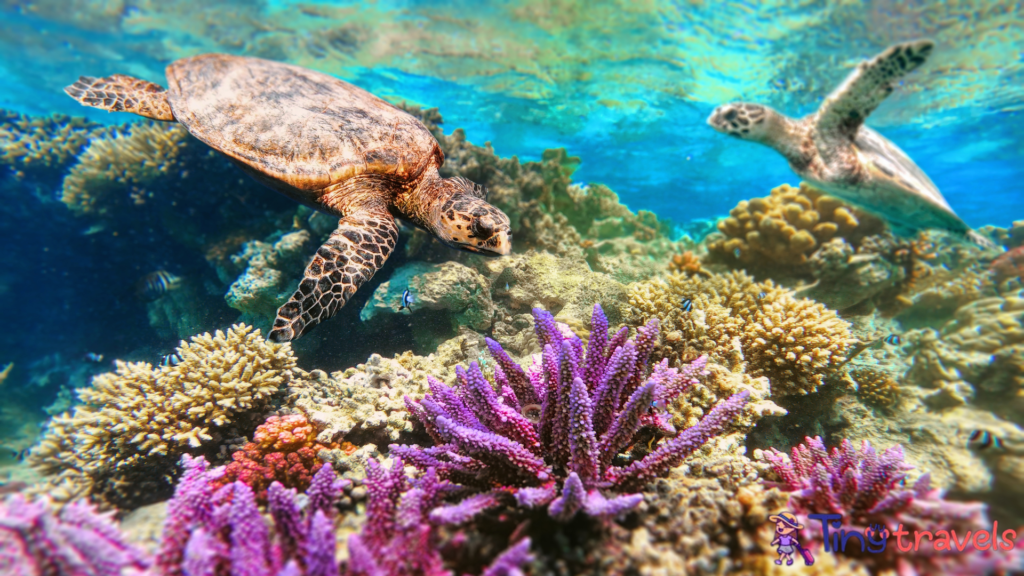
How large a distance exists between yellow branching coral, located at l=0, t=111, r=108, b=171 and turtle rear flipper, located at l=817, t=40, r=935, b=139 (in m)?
13.1

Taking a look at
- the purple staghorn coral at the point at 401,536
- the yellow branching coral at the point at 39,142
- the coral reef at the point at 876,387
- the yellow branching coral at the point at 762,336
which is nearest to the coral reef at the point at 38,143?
the yellow branching coral at the point at 39,142

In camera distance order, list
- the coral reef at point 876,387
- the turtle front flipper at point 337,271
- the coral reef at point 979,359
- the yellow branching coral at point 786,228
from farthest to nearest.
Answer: the yellow branching coral at point 786,228 < the coral reef at point 876,387 < the coral reef at point 979,359 < the turtle front flipper at point 337,271

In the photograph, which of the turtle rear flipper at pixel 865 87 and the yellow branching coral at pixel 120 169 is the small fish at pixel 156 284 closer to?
the yellow branching coral at pixel 120 169

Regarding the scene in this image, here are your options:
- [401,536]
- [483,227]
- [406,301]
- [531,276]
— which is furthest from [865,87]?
[401,536]

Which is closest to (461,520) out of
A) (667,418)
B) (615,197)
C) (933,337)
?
(667,418)

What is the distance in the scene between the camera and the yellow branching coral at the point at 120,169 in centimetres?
602

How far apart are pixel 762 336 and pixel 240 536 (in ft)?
12.0

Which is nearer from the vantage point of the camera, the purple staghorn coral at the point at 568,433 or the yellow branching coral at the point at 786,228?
the purple staghorn coral at the point at 568,433

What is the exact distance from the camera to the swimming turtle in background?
3.25m

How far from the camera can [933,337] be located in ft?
12.7

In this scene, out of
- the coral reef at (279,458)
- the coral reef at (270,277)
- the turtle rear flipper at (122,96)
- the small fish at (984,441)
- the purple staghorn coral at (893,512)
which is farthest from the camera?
the coral reef at (270,277)

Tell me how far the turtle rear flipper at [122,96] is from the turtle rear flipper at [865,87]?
7379mm

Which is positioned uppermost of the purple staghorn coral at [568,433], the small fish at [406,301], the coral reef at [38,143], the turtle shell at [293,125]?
the coral reef at [38,143]

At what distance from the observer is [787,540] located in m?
1.29
